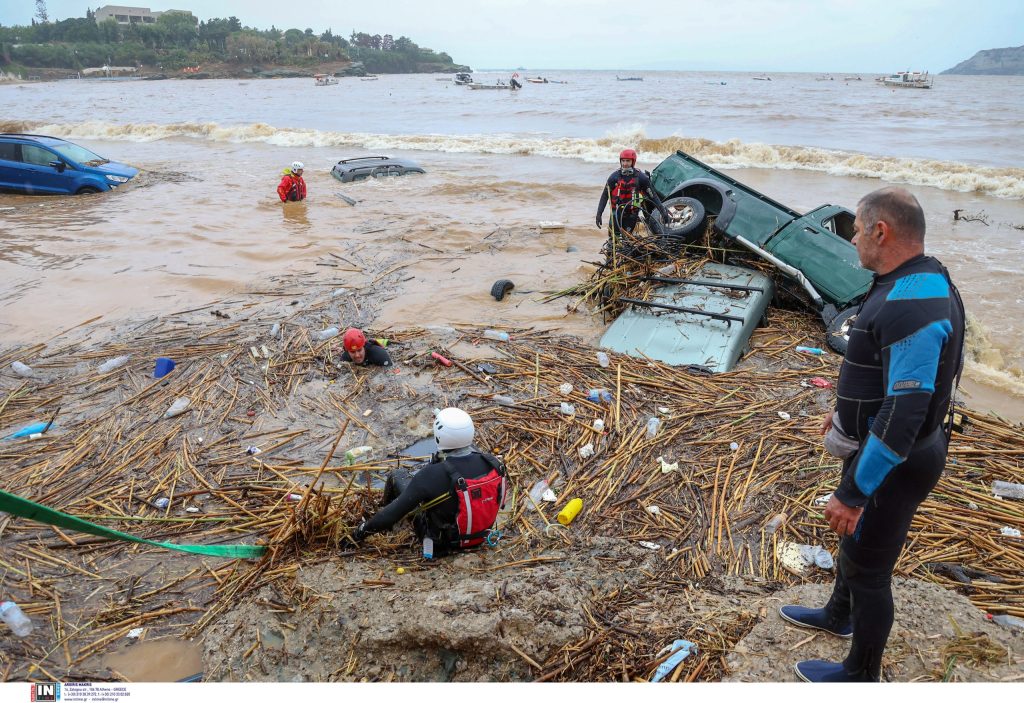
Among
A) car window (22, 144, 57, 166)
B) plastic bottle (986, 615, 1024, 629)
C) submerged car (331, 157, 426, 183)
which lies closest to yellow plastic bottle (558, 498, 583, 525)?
plastic bottle (986, 615, 1024, 629)

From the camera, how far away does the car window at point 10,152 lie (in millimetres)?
14305

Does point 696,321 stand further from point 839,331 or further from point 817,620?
point 817,620

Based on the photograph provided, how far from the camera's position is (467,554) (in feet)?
11.1

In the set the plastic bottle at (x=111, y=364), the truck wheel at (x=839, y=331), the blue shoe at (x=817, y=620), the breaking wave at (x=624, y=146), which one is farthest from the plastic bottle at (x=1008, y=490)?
the breaking wave at (x=624, y=146)

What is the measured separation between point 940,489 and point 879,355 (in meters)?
2.52

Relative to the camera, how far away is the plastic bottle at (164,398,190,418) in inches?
198

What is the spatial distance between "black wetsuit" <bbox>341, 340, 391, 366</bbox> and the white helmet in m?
2.79

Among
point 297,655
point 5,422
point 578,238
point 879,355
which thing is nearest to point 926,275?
point 879,355

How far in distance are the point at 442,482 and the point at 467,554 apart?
0.53 metres

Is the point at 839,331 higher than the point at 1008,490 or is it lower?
higher

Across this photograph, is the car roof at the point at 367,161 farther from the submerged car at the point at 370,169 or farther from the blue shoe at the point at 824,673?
the blue shoe at the point at 824,673

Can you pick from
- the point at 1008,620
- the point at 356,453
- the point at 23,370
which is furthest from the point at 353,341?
the point at 1008,620

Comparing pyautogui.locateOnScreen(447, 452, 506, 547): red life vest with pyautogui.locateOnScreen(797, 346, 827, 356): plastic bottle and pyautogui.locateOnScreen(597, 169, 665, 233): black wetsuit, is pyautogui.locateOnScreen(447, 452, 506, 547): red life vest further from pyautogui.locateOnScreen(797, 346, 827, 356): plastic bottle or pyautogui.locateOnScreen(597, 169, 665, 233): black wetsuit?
pyautogui.locateOnScreen(597, 169, 665, 233): black wetsuit

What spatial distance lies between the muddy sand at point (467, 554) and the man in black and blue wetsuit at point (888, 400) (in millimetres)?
550
